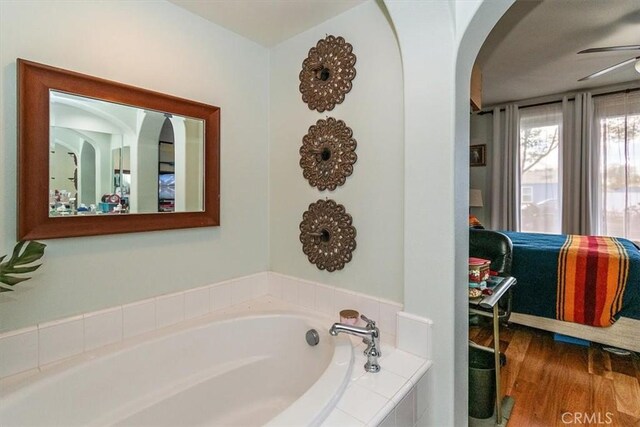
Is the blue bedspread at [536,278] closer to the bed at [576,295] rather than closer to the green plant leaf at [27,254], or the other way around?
the bed at [576,295]

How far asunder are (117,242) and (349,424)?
1.20 meters

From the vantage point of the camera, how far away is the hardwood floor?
5.92 ft

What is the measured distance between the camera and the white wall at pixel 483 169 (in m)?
4.85

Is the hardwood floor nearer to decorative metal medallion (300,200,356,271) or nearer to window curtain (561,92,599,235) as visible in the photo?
decorative metal medallion (300,200,356,271)

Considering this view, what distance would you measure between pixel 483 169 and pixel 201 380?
4.85 meters

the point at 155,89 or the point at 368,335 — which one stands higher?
the point at 155,89

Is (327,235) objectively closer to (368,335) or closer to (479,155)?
(368,335)

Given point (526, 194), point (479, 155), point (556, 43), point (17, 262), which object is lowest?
point (17, 262)

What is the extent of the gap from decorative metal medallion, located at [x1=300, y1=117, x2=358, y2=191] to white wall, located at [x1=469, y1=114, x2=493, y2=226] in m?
3.81

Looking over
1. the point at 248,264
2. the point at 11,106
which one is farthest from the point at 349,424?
the point at 11,106

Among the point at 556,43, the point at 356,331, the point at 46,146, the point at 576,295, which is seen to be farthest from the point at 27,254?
the point at 556,43

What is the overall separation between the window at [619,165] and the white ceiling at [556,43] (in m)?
0.30
